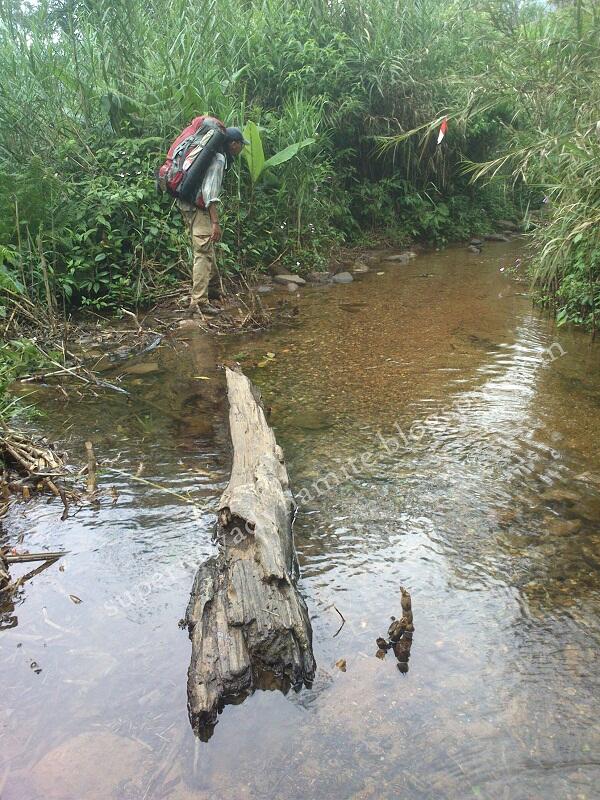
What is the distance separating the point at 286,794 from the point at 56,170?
6.90 metres

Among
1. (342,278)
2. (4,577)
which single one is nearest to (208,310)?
(342,278)

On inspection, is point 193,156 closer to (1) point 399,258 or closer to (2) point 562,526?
(2) point 562,526

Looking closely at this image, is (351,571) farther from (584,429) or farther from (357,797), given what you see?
(584,429)

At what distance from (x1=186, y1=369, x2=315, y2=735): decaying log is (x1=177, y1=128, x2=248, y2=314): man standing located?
163 inches

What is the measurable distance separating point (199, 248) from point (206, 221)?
0.27 m

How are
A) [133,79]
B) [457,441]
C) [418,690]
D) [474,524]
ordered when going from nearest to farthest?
[418,690], [474,524], [457,441], [133,79]

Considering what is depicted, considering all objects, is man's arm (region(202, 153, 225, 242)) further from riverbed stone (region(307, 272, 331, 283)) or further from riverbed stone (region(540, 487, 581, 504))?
riverbed stone (region(540, 487, 581, 504))

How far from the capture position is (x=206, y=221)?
266 inches

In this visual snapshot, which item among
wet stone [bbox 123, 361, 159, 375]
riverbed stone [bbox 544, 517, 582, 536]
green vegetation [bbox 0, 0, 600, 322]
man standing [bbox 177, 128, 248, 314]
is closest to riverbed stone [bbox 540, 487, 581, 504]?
riverbed stone [bbox 544, 517, 582, 536]

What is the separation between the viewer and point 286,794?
6.33 ft

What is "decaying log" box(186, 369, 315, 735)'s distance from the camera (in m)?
2.20

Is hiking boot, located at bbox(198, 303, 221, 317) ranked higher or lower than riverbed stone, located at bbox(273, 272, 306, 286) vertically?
higher

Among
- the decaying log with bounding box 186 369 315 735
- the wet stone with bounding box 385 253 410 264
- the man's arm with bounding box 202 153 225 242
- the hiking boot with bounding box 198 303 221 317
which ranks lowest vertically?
the wet stone with bounding box 385 253 410 264

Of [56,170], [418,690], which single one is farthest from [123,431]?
[56,170]
